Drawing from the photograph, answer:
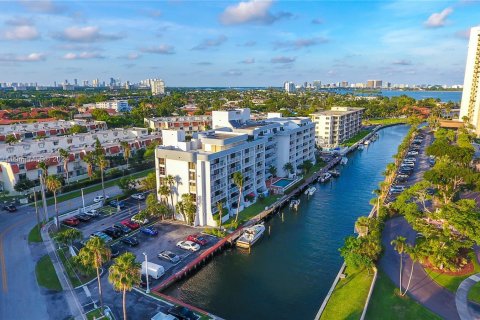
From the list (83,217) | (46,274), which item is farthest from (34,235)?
(46,274)

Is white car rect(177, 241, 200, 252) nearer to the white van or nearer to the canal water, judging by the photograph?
the canal water

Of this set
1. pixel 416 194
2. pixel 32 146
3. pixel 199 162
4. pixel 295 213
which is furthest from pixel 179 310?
pixel 32 146

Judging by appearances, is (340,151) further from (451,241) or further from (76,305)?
(76,305)

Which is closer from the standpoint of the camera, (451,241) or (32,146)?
(451,241)

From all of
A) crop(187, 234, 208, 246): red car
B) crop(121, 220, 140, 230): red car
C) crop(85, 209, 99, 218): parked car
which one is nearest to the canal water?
crop(187, 234, 208, 246): red car

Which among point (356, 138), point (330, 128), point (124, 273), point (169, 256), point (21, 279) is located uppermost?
point (330, 128)

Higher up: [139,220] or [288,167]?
[288,167]

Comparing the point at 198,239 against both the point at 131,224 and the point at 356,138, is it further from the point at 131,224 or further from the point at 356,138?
the point at 356,138
